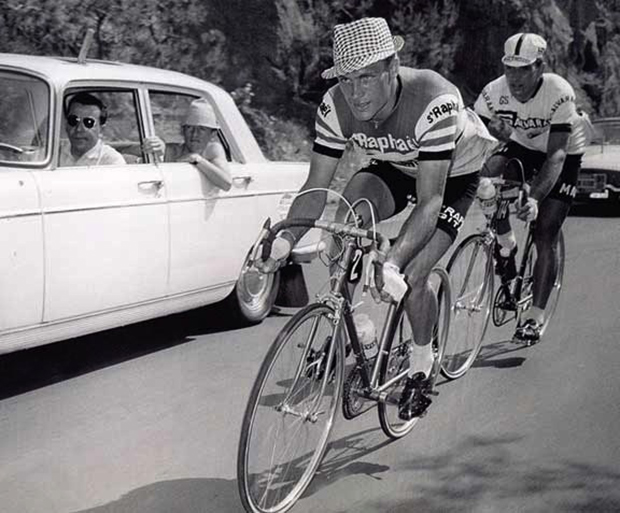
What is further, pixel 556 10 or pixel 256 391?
pixel 556 10

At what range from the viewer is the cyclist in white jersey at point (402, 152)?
3.87 meters

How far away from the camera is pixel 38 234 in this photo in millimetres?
5000

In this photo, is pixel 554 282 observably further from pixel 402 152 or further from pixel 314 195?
pixel 314 195

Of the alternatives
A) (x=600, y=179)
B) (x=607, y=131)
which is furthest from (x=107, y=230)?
(x=607, y=131)

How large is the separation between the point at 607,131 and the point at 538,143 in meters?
10.7

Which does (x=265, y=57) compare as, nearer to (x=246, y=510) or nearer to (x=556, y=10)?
(x=556, y=10)

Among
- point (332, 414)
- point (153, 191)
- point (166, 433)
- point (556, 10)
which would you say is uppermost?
point (556, 10)

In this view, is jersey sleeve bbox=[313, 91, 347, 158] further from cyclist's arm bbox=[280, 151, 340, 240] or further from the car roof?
the car roof

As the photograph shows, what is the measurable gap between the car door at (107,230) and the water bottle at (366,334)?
182cm

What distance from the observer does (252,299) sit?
23.1ft

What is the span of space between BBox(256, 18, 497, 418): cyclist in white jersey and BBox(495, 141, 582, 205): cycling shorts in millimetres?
1656

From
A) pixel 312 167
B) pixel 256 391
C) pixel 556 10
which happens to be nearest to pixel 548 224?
pixel 312 167

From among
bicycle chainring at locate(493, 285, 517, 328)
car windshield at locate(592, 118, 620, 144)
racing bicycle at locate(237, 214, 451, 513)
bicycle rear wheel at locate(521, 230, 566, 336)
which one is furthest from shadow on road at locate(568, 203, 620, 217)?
racing bicycle at locate(237, 214, 451, 513)

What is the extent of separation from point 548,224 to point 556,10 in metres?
20.7
